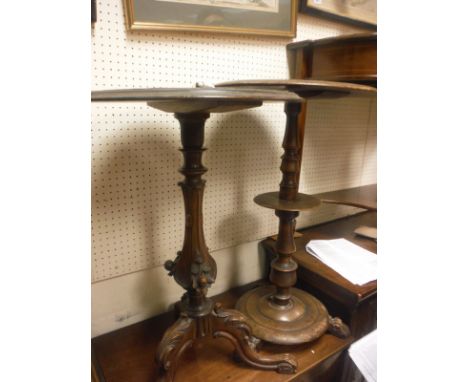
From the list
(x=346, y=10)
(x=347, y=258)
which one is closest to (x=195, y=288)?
(x=347, y=258)

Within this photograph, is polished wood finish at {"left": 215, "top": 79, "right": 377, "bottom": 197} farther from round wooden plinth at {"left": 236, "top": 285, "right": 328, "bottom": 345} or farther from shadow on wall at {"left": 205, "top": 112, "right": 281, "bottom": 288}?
round wooden plinth at {"left": 236, "top": 285, "right": 328, "bottom": 345}

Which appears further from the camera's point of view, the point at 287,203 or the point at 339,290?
the point at 339,290

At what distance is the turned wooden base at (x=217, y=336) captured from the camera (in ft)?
2.84

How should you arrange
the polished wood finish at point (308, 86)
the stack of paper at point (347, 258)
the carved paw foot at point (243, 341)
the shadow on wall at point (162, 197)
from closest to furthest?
the polished wood finish at point (308, 86) < the carved paw foot at point (243, 341) < the shadow on wall at point (162, 197) < the stack of paper at point (347, 258)

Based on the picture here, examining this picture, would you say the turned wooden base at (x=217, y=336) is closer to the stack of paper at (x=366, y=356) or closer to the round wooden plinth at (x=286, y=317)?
the round wooden plinth at (x=286, y=317)

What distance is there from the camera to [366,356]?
996mm

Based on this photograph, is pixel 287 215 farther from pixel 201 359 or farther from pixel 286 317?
pixel 201 359

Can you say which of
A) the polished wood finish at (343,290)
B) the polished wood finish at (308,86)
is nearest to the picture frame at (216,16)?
the polished wood finish at (308,86)

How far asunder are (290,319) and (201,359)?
328mm

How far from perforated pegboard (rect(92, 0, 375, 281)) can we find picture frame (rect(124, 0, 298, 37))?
0.03 m

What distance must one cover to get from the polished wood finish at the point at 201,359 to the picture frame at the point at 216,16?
102 cm

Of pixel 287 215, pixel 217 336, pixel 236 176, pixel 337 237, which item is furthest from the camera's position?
pixel 337 237
